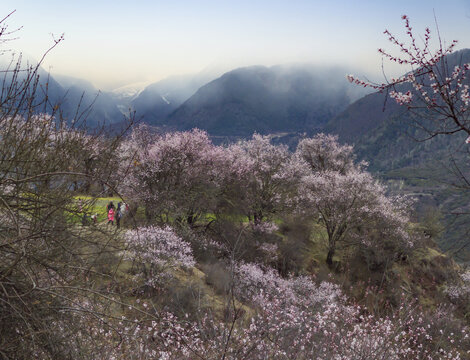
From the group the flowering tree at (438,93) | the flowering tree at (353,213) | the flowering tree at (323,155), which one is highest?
the flowering tree at (438,93)

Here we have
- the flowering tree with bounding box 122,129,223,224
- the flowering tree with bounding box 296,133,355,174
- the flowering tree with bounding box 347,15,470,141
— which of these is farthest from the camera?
the flowering tree with bounding box 296,133,355,174

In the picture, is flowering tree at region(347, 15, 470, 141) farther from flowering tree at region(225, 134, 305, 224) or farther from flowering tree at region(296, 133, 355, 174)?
flowering tree at region(296, 133, 355, 174)

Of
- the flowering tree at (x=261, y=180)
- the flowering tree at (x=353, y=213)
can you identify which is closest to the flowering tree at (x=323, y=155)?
the flowering tree at (x=261, y=180)

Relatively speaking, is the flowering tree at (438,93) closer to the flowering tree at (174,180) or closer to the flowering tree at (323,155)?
the flowering tree at (174,180)

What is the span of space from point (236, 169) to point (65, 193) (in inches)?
780

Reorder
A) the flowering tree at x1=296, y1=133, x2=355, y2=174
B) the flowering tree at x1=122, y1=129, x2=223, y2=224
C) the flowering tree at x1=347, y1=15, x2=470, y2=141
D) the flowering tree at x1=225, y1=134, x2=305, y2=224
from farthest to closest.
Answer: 1. the flowering tree at x1=296, y1=133, x2=355, y2=174
2. the flowering tree at x1=225, y1=134, x2=305, y2=224
3. the flowering tree at x1=122, y1=129, x2=223, y2=224
4. the flowering tree at x1=347, y1=15, x2=470, y2=141

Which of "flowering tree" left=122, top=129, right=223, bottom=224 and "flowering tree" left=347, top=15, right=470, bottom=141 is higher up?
"flowering tree" left=347, top=15, right=470, bottom=141

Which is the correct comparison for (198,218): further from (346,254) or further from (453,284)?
(453,284)

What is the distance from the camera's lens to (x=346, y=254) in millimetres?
24578

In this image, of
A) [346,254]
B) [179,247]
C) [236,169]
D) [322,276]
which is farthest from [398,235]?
[179,247]

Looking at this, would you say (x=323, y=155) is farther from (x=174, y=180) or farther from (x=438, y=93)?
(x=438, y=93)

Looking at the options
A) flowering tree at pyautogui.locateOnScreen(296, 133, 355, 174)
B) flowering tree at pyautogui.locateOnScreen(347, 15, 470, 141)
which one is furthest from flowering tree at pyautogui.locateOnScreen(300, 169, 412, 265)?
flowering tree at pyautogui.locateOnScreen(347, 15, 470, 141)

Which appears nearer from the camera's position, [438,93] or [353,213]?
[438,93]

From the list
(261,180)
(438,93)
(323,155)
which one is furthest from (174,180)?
(323,155)
